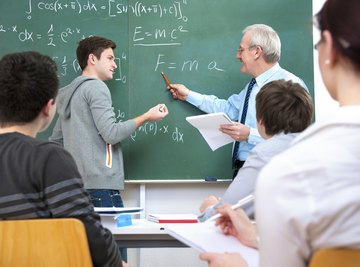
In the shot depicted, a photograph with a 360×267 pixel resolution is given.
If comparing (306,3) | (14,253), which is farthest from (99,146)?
(14,253)

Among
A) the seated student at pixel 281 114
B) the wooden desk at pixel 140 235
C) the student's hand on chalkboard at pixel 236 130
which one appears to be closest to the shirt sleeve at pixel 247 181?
the seated student at pixel 281 114

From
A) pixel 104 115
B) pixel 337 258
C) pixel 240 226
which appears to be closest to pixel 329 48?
pixel 337 258

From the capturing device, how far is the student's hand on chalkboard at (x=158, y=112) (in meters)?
3.52

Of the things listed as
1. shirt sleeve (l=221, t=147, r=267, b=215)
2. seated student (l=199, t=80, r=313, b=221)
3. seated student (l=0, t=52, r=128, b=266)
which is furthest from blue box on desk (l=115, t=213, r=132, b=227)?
seated student (l=0, t=52, r=128, b=266)

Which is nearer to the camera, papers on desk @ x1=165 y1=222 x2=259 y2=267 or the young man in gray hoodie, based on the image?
papers on desk @ x1=165 y1=222 x2=259 y2=267

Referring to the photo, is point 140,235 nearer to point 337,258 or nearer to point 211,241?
point 211,241

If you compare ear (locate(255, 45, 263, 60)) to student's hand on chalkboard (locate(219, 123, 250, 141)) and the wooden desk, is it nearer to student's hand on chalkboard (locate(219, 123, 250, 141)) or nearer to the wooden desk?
student's hand on chalkboard (locate(219, 123, 250, 141))

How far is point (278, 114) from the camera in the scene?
216 cm

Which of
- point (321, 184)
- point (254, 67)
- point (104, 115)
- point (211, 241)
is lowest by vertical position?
point (211, 241)

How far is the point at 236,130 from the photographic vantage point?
3133 millimetres

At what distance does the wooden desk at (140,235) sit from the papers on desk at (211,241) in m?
0.69

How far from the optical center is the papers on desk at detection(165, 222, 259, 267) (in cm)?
139

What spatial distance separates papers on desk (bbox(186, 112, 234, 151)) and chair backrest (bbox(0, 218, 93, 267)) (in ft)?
5.38

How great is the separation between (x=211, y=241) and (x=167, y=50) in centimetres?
237
